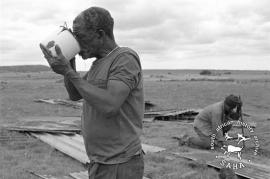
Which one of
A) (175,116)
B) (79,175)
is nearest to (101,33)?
(79,175)

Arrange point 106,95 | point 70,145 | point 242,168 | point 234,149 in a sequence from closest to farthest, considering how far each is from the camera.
Result: point 106,95 → point 242,168 → point 70,145 → point 234,149

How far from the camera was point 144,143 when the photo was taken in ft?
30.8

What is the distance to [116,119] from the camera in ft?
7.97

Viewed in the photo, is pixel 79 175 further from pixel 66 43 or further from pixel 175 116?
→ pixel 175 116

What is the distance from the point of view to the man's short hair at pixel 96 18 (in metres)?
2.40

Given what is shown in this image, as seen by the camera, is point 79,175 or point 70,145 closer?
point 79,175

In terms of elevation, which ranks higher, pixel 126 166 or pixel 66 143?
pixel 126 166

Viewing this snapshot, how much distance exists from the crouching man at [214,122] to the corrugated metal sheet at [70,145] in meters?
0.93

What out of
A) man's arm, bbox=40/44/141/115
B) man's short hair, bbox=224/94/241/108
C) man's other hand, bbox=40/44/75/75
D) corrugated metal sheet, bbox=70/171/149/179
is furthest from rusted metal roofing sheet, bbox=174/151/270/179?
man's other hand, bbox=40/44/75/75

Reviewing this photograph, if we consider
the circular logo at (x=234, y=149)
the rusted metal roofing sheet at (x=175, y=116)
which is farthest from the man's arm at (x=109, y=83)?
the rusted metal roofing sheet at (x=175, y=116)

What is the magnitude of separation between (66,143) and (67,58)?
6.46m

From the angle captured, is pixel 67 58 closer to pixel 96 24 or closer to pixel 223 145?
pixel 96 24

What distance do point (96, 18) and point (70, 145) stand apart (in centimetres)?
639

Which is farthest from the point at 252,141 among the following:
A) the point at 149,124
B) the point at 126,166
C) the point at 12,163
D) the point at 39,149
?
the point at 126,166
